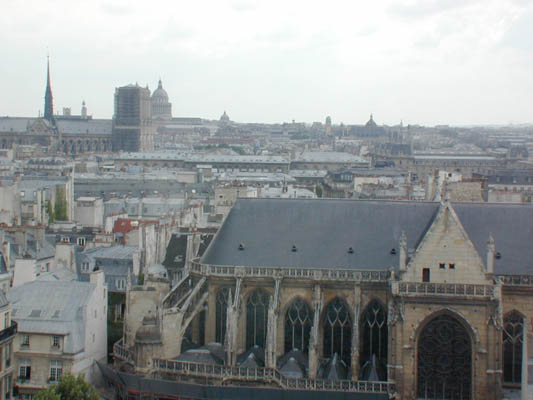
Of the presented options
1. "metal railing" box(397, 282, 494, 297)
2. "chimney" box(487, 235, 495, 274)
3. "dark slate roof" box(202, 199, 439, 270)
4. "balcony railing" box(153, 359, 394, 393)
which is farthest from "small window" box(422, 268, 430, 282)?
"balcony railing" box(153, 359, 394, 393)

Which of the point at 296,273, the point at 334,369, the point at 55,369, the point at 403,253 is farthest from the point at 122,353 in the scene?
the point at 403,253

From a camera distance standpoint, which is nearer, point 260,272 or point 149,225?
point 260,272

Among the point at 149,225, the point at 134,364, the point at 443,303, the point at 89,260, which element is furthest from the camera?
the point at 149,225

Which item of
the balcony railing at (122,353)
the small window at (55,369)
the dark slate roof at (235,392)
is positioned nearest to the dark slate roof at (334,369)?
the dark slate roof at (235,392)

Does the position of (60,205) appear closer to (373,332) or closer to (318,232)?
(318,232)

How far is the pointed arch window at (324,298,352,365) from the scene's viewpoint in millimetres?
54906

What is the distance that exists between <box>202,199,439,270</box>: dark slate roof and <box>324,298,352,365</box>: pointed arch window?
2515 mm

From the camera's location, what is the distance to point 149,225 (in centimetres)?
7544

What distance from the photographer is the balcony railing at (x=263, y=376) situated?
168 ft

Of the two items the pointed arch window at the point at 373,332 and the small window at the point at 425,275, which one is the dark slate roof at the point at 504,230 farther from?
the pointed arch window at the point at 373,332

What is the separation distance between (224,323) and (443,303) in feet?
44.2

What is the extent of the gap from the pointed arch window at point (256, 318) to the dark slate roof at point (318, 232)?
201 cm

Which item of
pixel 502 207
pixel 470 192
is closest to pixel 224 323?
pixel 502 207

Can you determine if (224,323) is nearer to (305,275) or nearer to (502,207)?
(305,275)
